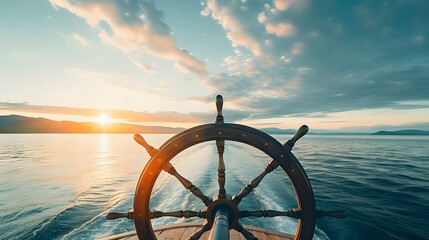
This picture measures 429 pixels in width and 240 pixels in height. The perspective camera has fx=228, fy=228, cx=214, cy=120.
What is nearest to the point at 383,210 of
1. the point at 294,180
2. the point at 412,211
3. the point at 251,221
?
the point at 412,211

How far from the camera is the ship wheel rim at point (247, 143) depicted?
1996mm

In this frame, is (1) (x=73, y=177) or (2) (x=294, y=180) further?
(1) (x=73, y=177)

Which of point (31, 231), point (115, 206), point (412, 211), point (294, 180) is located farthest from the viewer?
point (115, 206)

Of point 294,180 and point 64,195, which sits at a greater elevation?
point 294,180

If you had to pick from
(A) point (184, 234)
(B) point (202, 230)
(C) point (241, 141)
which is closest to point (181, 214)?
(B) point (202, 230)

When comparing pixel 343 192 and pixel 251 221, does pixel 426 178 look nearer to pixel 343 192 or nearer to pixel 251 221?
pixel 343 192

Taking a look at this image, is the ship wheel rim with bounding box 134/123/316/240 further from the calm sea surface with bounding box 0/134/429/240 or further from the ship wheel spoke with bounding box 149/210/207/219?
the calm sea surface with bounding box 0/134/429/240

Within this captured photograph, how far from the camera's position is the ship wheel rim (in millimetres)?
1996

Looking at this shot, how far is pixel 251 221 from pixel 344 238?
95.4 inches

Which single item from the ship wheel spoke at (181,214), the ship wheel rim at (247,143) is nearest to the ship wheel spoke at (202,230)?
the ship wheel spoke at (181,214)

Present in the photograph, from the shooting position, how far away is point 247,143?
2.00m

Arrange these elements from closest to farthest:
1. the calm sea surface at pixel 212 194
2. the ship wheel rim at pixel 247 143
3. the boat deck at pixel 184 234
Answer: the ship wheel rim at pixel 247 143 → the boat deck at pixel 184 234 → the calm sea surface at pixel 212 194

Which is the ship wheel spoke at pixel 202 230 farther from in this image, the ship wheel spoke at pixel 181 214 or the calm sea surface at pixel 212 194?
the calm sea surface at pixel 212 194

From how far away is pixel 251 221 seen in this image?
20.7ft
